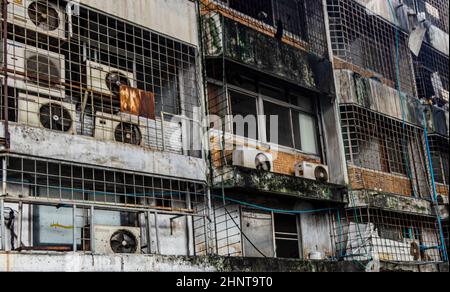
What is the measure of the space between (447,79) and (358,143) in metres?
5.16

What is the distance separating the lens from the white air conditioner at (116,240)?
24.7ft

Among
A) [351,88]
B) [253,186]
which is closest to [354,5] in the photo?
[351,88]

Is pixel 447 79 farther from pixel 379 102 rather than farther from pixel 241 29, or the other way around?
pixel 241 29

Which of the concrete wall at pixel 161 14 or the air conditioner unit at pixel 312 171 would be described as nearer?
the concrete wall at pixel 161 14

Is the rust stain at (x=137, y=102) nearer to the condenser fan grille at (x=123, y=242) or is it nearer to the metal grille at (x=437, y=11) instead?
the condenser fan grille at (x=123, y=242)

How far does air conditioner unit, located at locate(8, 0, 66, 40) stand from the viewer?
295 inches

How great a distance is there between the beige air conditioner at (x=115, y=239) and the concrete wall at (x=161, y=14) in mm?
2901

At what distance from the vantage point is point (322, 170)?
440 inches

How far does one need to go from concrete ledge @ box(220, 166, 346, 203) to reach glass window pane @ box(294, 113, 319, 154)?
104 cm

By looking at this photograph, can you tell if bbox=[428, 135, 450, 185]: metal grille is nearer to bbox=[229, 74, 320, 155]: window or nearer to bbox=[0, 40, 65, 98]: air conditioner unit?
bbox=[229, 74, 320, 155]: window

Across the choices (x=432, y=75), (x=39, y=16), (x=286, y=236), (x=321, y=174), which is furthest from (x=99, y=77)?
(x=432, y=75)

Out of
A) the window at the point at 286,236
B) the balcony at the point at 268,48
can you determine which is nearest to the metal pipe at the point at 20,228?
the balcony at the point at 268,48

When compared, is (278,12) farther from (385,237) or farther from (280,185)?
(385,237)

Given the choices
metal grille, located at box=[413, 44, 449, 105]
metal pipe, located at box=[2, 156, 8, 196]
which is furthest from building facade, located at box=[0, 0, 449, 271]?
metal grille, located at box=[413, 44, 449, 105]
